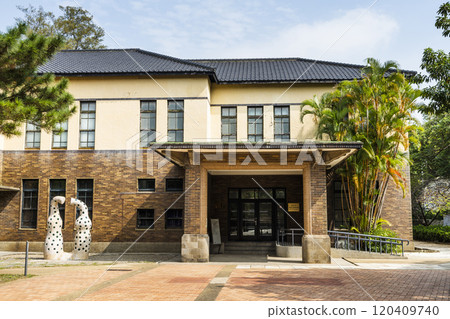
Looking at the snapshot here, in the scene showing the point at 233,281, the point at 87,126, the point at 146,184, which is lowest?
the point at 233,281

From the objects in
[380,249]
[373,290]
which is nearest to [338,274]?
[373,290]

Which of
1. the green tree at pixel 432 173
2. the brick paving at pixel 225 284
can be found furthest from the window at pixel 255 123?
the green tree at pixel 432 173

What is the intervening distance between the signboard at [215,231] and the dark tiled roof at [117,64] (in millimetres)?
7396

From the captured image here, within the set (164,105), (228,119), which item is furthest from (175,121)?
(228,119)

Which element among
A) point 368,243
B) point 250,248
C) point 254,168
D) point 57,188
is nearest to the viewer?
point 254,168

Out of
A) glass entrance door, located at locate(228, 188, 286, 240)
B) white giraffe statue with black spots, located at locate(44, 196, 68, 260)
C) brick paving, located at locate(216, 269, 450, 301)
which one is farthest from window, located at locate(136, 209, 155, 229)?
brick paving, located at locate(216, 269, 450, 301)

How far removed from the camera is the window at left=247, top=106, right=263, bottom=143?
856 inches

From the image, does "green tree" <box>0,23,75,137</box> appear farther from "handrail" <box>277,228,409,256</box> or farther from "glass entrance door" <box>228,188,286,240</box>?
"glass entrance door" <box>228,188,286,240</box>

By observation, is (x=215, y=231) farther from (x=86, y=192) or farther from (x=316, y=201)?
(x=86, y=192)

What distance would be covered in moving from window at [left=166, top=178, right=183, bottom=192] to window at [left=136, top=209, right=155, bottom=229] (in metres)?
1.39

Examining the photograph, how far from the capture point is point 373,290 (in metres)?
9.48

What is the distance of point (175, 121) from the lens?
68.5ft

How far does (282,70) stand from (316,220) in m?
11.5

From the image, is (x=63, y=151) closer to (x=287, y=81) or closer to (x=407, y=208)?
(x=287, y=81)
